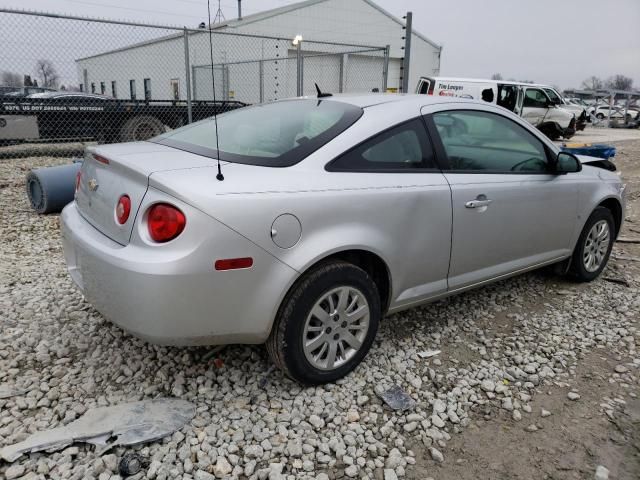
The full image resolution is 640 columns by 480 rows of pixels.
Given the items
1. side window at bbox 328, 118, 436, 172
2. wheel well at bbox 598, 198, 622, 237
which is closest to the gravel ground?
wheel well at bbox 598, 198, 622, 237

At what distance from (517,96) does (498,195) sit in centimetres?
1508

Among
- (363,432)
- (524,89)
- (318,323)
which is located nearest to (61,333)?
(318,323)

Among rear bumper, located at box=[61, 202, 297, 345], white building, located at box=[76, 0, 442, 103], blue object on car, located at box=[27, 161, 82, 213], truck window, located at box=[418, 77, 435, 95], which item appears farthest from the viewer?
white building, located at box=[76, 0, 442, 103]

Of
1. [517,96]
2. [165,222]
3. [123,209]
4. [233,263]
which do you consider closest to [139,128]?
[123,209]

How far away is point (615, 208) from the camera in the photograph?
4422 millimetres

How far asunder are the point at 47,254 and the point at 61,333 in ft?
5.78

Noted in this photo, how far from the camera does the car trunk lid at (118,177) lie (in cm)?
230

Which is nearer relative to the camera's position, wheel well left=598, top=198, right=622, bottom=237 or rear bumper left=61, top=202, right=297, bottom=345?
rear bumper left=61, top=202, right=297, bottom=345

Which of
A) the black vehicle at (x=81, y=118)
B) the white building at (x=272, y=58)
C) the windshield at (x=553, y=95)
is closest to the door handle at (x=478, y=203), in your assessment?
the black vehicle at (x=81, y=118)

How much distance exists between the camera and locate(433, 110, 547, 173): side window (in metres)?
3.12

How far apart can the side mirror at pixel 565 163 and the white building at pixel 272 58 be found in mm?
12823

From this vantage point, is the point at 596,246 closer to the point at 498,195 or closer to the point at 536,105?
the point at 498,195

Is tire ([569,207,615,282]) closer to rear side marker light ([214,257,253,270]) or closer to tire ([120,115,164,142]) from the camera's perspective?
rear side marker light ([214,257,253,270])

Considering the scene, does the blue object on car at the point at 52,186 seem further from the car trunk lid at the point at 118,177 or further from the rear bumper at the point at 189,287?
the rear bumper at the point at 189,287
